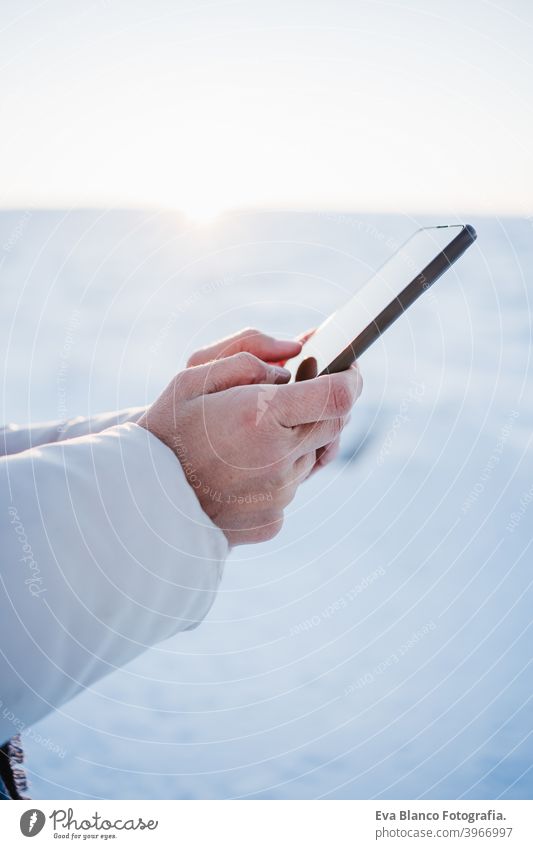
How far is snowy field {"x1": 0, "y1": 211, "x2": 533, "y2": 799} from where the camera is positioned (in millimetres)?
748

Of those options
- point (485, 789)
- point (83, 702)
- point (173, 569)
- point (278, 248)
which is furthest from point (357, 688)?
point (278, 248)

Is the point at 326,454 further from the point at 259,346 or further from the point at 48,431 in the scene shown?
the point at 48,431

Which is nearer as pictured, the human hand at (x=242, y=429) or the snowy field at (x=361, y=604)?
the human hand at (x=242, y=429)

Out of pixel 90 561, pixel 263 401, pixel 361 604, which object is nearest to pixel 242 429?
pixel 263 401

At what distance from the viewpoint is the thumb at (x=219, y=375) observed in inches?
22.4

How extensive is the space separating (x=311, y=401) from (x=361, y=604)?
18.6 inches

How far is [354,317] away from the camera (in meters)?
0.62

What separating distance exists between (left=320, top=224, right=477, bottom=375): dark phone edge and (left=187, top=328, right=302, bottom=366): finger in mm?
69
